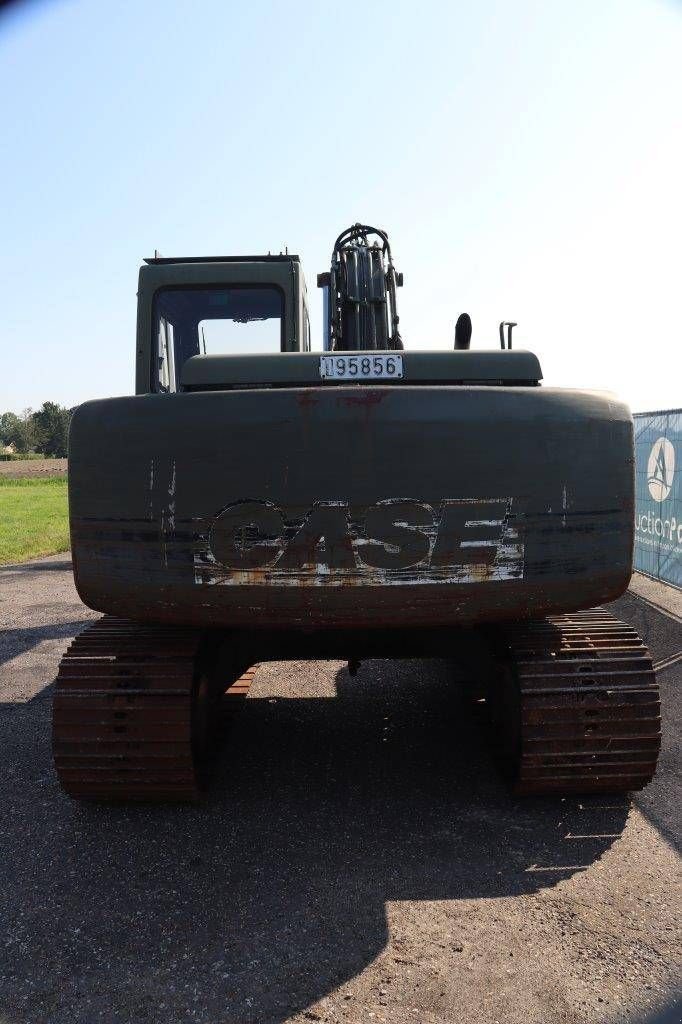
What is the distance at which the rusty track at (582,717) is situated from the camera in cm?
336

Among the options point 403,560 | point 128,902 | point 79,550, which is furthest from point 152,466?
point 128,902

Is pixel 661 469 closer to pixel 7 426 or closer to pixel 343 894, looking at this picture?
pixel 343 894

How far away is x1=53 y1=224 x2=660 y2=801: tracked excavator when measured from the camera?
2.72 meters

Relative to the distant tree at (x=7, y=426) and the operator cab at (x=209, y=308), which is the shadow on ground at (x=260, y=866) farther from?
the distant tree at (x=7, y=426)

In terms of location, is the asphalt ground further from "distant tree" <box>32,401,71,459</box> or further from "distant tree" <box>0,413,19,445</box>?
"distant tree" <box>0,413,19,445</box>

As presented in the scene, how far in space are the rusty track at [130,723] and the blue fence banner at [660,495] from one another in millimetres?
7024

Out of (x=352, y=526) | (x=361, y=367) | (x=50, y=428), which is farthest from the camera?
(x=50, y=428)

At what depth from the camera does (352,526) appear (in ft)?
8.89

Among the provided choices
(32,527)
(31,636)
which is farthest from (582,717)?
(32,527)

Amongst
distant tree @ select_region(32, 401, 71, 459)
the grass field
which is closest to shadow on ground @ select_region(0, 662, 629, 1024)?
the grass field

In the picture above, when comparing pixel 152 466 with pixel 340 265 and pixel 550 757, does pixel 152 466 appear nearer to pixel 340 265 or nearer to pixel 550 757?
pixel 550 757

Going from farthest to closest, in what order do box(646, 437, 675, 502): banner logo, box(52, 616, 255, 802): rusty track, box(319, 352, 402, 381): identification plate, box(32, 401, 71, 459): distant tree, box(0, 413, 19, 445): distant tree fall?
box(0, 413, 19, 445): distant tree, box(32, 401, 71, 459): distant tree, box(646, 437, 675, 502): banner logo, box(52, 616, 255, 802): rusty track, box(319, 352, 402, 381): identification plate

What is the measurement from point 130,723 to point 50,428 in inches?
5640

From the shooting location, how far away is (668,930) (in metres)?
2.62
